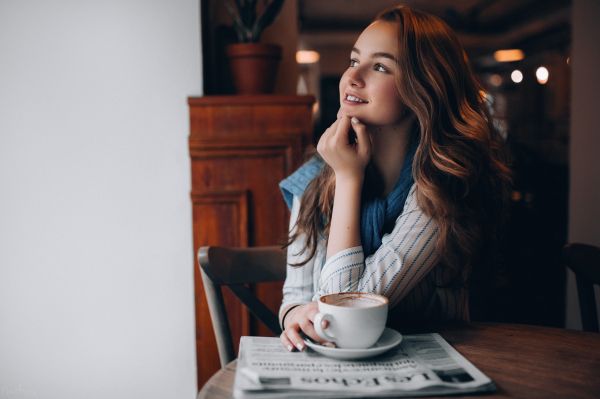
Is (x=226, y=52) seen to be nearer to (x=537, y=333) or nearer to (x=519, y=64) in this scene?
(x=537, y=333)

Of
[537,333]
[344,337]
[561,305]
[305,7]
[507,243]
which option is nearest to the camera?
[344,337]

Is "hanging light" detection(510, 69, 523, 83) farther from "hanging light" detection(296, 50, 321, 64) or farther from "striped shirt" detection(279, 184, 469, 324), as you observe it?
"striped shirt" detection(279, 184, 469, 324)

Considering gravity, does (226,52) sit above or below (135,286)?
above

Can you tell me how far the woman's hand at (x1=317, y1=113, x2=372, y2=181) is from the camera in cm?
123

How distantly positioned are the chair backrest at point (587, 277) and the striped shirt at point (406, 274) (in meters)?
0.28

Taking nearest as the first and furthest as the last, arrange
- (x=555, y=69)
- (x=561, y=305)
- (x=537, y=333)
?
1. (x=537, y=333)
2. (x=561, y=305)
3. (x=555, y=69)

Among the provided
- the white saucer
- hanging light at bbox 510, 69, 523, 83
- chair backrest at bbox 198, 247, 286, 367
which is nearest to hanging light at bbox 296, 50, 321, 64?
hanging light at bbox 510, 69, 523, 83

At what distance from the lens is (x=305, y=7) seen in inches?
318

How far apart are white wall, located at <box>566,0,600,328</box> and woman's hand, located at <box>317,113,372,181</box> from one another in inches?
75.1

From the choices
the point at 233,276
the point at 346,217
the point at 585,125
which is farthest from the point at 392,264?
the point at 585,125

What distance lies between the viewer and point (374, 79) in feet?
4.11

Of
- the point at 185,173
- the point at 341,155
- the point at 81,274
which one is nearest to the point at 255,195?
the point at 185,173

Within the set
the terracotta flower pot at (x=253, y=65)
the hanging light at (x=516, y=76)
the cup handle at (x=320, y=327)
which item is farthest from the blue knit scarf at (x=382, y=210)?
the hanging light at (x=516, y=76)

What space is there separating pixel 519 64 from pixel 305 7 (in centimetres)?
328
